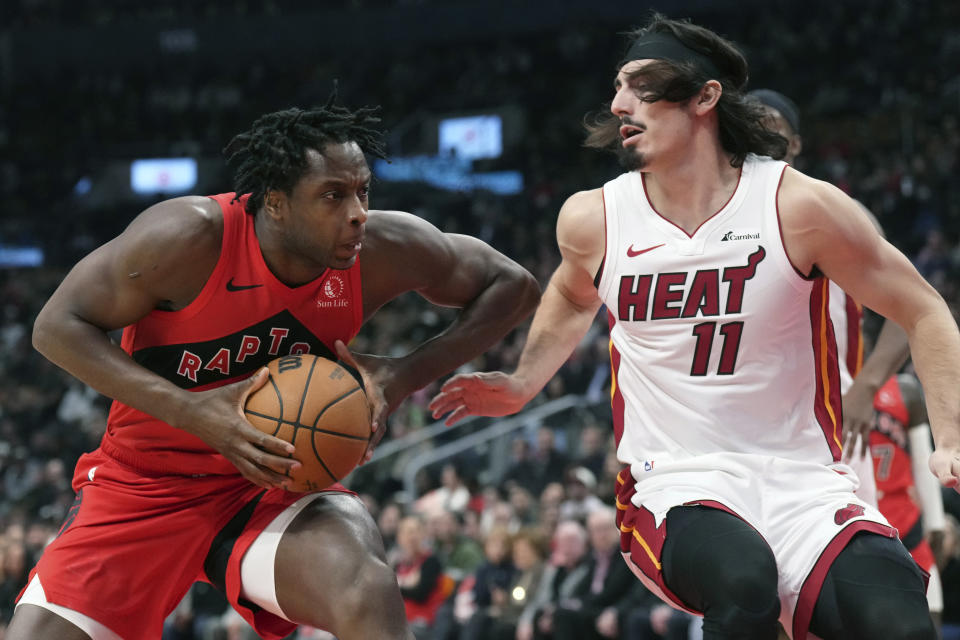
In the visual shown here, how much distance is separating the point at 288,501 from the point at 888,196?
47.6 ft

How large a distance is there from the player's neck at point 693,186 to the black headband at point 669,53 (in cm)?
26

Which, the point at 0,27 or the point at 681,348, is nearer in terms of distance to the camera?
the point at 681,348

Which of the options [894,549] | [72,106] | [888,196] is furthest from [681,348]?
[72,106]

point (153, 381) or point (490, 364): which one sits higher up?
point (153, 381)

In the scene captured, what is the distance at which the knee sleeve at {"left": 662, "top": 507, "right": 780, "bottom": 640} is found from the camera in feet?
10.1

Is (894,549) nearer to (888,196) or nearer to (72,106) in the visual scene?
(888,196)

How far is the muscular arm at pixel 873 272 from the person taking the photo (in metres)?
3.36

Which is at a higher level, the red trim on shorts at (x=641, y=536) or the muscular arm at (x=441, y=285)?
the muscular arm at (x=441, y=285)

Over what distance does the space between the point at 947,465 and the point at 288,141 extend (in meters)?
2.16

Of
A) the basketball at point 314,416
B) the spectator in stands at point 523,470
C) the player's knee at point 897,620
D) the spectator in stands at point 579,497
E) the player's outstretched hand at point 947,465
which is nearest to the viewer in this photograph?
the player's knee at point 897,620

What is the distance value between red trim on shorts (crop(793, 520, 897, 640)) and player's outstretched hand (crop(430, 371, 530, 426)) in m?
1.24

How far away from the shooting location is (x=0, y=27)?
98.0 feet

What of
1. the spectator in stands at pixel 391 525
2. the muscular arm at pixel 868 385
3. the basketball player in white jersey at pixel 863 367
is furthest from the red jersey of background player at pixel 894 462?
the spectator in stands at pixel 391 525

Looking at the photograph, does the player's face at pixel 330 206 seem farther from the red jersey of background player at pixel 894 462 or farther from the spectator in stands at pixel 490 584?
the spectator in stands at pixel 490 584
